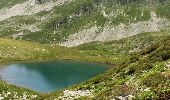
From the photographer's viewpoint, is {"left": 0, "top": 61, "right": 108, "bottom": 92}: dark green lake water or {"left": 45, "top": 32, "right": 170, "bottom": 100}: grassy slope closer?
{"left": 45, "top": 32, "right": 170, "bottom": 100}: grassy slope

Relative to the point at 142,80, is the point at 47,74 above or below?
below

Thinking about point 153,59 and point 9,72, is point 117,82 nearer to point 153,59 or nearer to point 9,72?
point 153,59

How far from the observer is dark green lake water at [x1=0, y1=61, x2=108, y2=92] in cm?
11530

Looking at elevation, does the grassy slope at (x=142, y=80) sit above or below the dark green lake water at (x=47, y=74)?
above

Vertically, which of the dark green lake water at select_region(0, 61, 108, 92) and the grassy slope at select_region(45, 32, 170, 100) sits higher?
the grassy slope at select_region(45, 32, 170, 100)

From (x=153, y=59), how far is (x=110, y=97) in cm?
984

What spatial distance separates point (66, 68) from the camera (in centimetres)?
15288

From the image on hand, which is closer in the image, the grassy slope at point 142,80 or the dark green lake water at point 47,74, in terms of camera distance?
the grassy slope at point 142,80

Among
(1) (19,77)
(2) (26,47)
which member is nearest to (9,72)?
(1) (19,77)

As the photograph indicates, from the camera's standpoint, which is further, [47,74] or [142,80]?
[47,74]

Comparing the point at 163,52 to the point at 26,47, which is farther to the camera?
the point at 26,47

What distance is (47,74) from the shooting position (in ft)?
454

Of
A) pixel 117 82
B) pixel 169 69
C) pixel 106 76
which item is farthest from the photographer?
pixel 106 76

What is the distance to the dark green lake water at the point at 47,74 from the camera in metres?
115
